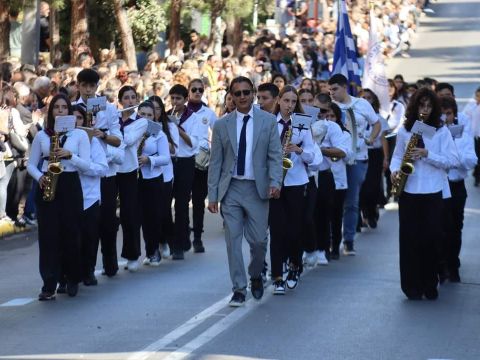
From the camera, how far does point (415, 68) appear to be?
173 ft

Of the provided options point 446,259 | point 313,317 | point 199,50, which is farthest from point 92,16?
point 313,317

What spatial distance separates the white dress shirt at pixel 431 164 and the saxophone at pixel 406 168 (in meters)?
0.10

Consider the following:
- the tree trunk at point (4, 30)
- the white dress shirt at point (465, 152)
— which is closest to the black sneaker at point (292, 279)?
the white dress shirt at point (465, 152)

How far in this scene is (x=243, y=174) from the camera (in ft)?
43.8

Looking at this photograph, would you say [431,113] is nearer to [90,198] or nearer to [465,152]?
[465,152]

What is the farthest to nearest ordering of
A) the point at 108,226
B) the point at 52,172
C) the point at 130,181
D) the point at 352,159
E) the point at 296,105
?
1. the point at 352,159
2. the point at 130,181
3. the point at 108,226
4. the point at 296,105
5. the point at 52,172

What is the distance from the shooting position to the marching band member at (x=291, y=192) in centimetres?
1439

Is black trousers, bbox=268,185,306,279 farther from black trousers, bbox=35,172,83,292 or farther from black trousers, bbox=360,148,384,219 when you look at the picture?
black trousers, bbox=360,148,384,219

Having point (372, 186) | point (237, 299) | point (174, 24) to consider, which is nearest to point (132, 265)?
point (237, 299)

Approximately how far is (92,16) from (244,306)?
785 inches

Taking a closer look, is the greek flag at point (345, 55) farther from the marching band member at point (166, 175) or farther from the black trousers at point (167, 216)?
the black trousers at point (167, 216)

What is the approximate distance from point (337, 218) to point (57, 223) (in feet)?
14.4

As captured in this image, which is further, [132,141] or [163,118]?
[163,118]

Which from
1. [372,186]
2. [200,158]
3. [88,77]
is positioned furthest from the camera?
[372,186]
